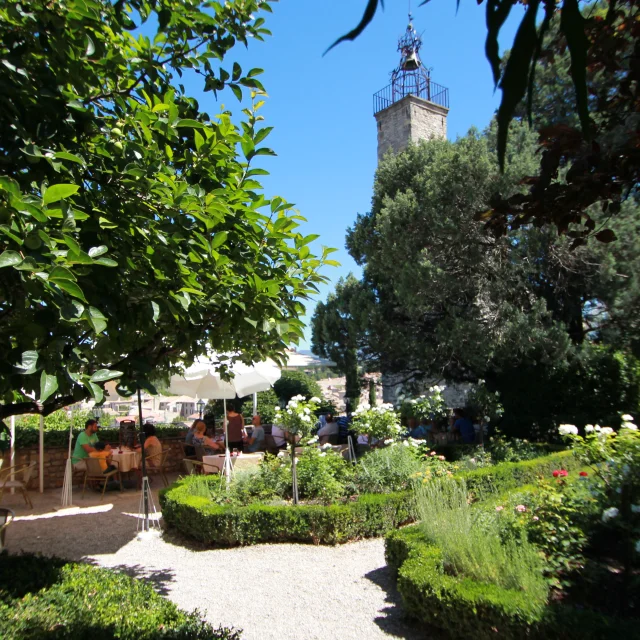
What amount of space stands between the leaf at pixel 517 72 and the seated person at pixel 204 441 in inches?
399

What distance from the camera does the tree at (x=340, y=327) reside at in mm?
14877

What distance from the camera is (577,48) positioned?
728 mm

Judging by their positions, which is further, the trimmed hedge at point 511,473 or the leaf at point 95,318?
the trimmed hedge at point 511,473

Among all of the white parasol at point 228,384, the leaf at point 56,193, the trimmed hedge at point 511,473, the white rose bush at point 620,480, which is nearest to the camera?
the leaf at point 56,193

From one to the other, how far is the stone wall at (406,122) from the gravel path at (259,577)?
60.6ft

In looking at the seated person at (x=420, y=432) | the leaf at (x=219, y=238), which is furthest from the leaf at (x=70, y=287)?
the seated person at (x=420, y=432)

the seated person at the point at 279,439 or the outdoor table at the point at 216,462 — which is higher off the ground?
the seated person at the point at 279,439

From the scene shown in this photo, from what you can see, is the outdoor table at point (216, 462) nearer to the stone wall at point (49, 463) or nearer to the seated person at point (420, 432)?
the stone wall at point (49, 463)

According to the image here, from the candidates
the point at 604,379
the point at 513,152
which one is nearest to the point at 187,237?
the point at 604,379

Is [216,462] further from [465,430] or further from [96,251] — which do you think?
[96,251]

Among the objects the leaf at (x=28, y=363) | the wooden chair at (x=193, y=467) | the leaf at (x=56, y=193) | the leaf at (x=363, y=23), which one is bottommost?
the wooden chair at (x=193, y=467)

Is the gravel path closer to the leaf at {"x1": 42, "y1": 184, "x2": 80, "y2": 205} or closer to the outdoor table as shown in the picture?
the outdoor table

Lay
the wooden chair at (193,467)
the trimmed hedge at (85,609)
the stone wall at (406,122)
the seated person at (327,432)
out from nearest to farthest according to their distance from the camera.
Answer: the trimmed hedge at (85,609) → the wooden chair at (193,467) → the seated person at (327,432) → the stone wall at (406,122)

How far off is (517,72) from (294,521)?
6.38 metres
